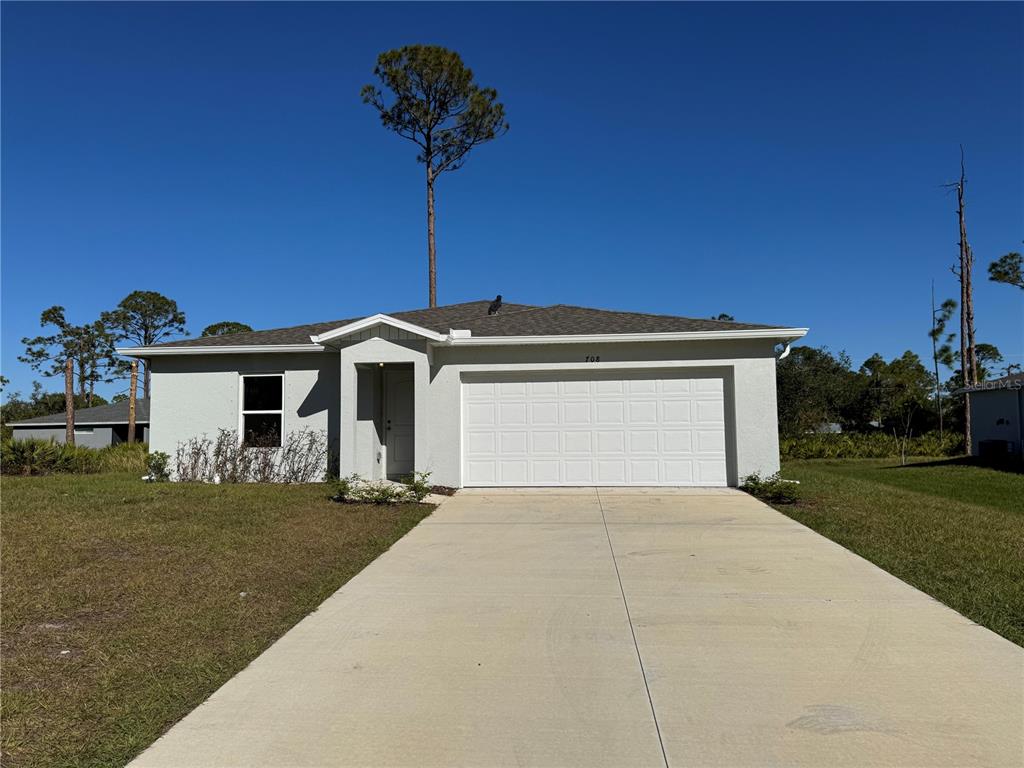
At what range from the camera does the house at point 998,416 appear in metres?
20.7

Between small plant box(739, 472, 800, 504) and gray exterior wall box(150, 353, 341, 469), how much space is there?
8150mm

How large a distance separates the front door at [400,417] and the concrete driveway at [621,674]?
6.65 m

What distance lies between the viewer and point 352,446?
467 inches

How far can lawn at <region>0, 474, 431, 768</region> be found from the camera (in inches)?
138

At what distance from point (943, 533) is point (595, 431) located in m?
5.73

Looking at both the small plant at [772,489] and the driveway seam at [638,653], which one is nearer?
the driveway seam at [638,653]

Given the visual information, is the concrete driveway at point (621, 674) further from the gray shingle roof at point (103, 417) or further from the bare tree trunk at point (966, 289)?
the gray shingle roof at point (103, 417)

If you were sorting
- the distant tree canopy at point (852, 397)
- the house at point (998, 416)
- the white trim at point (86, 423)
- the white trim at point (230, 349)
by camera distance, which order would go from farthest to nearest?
the white trim at point (86, 423) < the distant tree canopy at point (852, 397) < the house at point (998, 416) < the white trim at point (230, 349)

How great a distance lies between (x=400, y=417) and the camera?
13.6 m

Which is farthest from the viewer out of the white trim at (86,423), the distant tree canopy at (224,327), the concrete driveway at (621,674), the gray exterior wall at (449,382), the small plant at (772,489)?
the distant tree canopy at (224,327)

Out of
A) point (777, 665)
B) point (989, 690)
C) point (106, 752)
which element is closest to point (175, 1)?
point (106, 752)

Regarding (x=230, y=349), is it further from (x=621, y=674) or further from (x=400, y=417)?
(x=621, y=674)

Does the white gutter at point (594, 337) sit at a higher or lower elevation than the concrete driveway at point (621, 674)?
higher

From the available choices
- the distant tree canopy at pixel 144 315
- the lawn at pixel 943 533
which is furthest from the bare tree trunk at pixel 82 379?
the lawn at pixel 943 533
